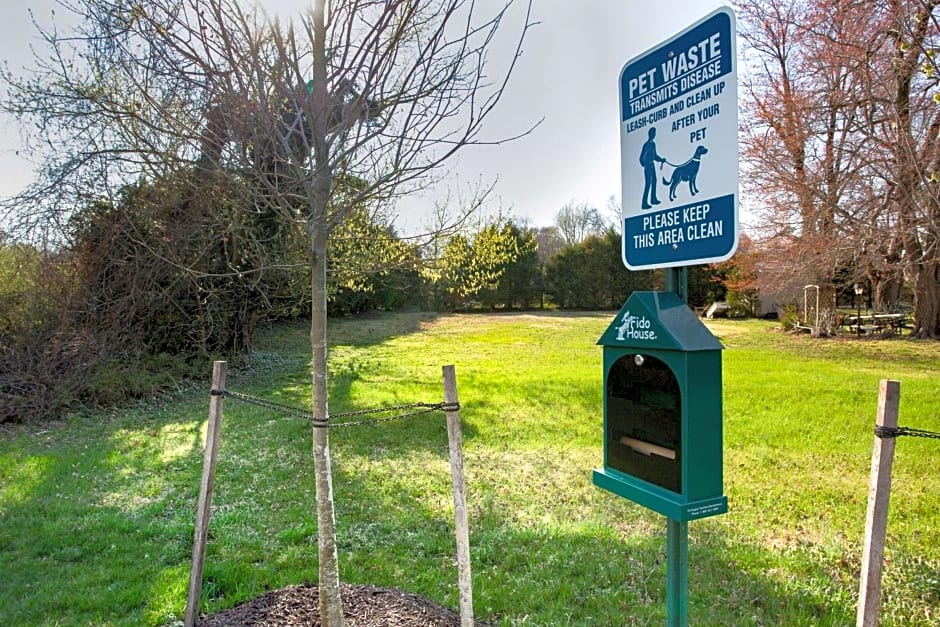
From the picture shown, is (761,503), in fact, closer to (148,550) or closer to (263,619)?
(263,619)

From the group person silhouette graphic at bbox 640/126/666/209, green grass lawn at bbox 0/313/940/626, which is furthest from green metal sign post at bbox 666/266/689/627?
green grass lawn at bbox 0/313/940/626

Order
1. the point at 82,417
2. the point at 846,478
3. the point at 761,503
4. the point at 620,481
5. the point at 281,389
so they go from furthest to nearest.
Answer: the point at 281,389 < the point at 82,417 < the point at 846,478 < the point at 761,503 < the point at 620,481

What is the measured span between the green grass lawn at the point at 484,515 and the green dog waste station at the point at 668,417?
1171mm

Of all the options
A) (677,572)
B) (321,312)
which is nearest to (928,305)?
(677,572)

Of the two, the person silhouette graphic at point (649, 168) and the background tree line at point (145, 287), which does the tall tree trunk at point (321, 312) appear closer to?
the person silhouette graphic at point (649, 168)

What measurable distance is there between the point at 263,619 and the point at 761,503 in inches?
139

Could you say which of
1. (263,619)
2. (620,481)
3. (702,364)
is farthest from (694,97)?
(263,619)

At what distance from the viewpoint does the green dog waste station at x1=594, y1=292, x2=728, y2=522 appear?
1604 mm

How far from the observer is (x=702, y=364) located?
161 cm

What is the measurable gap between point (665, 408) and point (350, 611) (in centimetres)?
184

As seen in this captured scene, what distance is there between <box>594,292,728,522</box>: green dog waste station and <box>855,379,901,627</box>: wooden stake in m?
0.36

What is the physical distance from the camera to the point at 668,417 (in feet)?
5.51

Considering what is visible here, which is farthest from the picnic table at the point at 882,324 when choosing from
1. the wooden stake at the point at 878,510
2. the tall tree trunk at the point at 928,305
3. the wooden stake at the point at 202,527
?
the wooden stake at the point at 202,527

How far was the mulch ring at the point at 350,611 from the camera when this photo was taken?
Answer: 8.11 ft
